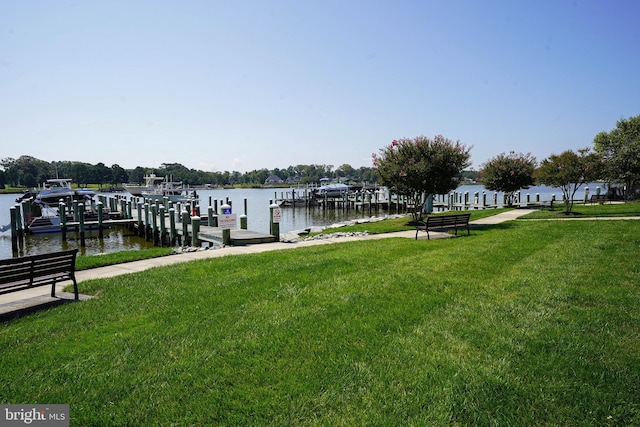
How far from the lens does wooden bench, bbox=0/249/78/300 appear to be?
624cm

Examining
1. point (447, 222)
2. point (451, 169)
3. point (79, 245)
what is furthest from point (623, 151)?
point (79, 245)

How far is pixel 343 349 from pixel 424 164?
46.3 feet

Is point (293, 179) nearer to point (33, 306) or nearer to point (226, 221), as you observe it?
point (226, 221)

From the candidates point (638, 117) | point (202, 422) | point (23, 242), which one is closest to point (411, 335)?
point (202, 422)

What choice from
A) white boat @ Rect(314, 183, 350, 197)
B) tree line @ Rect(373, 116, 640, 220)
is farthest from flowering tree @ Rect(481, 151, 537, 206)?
white boat @ Rect(314, 183, 350, 197)

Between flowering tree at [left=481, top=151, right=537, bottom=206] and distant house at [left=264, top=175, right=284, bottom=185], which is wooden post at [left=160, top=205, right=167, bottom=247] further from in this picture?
distant house at [left=264, top=175, right=284, bottom=185]

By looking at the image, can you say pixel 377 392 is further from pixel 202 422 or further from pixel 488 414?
pixel 202 422

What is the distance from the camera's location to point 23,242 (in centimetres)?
2441

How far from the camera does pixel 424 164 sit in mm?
17484

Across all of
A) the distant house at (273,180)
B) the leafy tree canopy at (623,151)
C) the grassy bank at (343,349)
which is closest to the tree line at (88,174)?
the distant house at (273,180)

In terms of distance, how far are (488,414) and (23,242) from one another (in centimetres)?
2880

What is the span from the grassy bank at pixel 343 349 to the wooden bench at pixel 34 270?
0.64 metres

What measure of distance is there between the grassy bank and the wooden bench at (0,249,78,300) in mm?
636

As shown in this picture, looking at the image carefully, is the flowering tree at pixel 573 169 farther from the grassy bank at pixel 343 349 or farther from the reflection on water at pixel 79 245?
the reflection on water at pixel 79 245
